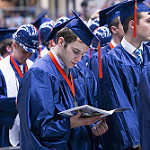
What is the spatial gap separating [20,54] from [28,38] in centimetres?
23

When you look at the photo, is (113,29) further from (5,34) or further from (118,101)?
(5,34)

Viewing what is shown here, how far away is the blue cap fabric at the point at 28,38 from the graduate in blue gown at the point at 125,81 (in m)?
1.18

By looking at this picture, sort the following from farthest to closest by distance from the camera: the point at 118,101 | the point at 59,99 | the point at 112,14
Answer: the point at 112,14 < the point at 118,101 < the point at 59,99

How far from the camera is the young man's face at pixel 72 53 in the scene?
2654 mm

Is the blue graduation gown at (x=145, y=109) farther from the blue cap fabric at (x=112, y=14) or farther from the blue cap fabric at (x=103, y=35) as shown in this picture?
the blue cap fabric at (x=103, y=35)

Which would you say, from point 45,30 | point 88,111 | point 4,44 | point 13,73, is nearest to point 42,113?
point 88,111

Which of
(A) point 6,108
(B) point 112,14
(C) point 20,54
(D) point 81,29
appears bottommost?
(A) point 6,108

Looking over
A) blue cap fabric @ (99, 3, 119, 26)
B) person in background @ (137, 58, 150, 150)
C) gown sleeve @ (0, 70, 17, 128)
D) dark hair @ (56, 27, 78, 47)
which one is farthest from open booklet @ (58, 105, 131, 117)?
blue cap fabric @ (99, 3, 119, 26)

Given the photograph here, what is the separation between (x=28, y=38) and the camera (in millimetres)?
3945

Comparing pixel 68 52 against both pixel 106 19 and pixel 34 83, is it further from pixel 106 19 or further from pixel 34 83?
pixel 106 19

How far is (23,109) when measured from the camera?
2.54m

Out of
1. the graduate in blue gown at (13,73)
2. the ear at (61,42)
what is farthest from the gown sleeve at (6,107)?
the ear at (61,42)

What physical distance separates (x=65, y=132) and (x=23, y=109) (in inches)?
15.1

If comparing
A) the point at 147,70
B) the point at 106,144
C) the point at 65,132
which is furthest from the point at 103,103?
the point at 147,70
